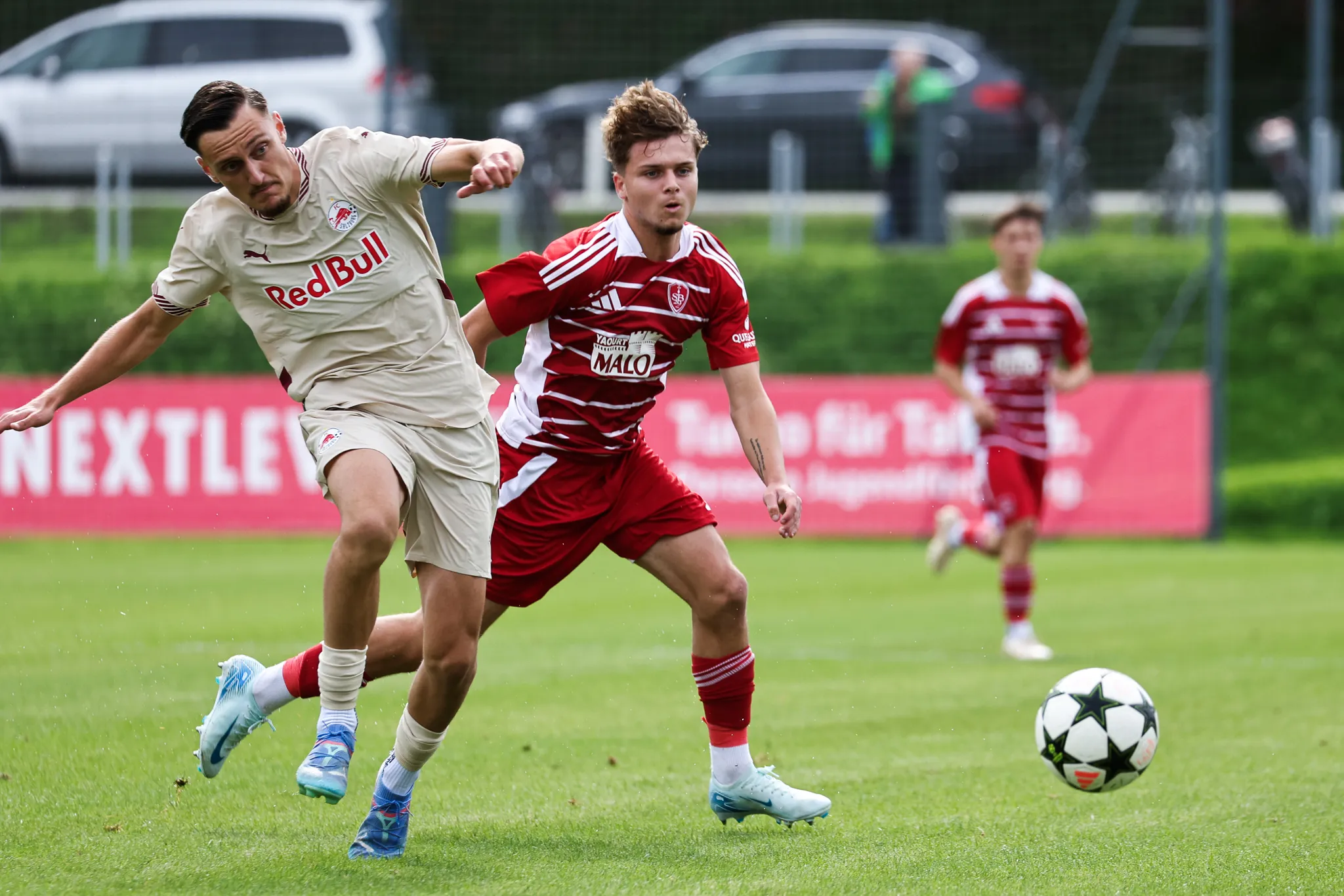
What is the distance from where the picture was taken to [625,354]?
5.30 meters

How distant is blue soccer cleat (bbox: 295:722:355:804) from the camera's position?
14.6 ft

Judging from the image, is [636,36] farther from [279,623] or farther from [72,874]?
[72,874]

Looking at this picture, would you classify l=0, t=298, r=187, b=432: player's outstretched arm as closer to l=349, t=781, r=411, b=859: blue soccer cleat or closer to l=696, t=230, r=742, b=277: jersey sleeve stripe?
l=349, t=781, r=411, b=859: blue soccer cleat

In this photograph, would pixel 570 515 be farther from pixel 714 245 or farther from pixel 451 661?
pixel 714 245

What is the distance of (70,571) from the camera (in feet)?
42.9

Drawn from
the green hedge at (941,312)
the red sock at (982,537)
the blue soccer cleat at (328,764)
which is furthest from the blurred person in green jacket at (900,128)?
the blue soccer cleat at (328,764)

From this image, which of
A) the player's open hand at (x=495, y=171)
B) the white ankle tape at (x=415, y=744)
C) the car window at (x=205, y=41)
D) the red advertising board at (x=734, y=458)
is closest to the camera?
the player's open hand at (x=495, y=171)

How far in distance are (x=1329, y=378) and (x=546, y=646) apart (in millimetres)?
11734

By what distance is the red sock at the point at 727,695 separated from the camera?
525 centimetres

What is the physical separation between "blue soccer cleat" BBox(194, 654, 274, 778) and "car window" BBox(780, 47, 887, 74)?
15.2 metres

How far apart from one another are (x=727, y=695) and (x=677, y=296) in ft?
3.98

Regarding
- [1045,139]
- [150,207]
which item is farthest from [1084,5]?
[150,207]

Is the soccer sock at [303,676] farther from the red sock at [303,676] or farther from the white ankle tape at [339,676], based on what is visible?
the white ankle tape at [339,676]

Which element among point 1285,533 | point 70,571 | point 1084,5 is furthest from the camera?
point 1084,5
